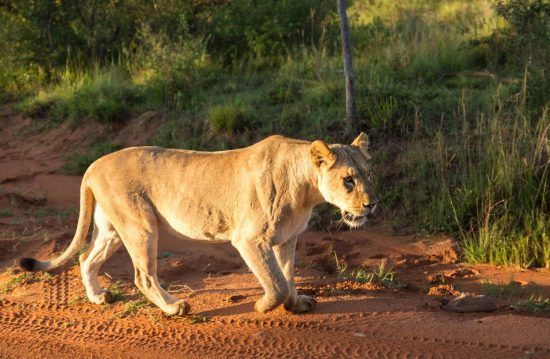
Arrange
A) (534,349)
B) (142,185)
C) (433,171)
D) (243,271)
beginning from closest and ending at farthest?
(534,349)
(142,185)
(243,271)
(433,171)

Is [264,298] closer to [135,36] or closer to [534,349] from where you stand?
[534,349]

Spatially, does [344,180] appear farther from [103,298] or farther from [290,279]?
[103,298]

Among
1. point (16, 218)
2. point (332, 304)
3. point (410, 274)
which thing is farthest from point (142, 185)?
point (16, 218)

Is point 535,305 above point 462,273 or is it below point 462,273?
above

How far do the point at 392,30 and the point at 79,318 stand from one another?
10.1 meters

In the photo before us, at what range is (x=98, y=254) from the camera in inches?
257

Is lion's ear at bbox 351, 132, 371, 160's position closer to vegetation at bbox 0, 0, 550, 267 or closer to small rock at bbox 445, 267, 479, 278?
small rock at bbox 445, 267, 479, 278

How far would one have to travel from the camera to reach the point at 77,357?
5.56m

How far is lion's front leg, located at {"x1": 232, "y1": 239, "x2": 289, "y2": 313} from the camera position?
561 cm

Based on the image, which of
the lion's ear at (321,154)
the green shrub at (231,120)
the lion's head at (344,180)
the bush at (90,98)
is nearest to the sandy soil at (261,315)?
the lion's head at (344,180)

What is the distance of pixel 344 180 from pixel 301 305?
1.07 meters

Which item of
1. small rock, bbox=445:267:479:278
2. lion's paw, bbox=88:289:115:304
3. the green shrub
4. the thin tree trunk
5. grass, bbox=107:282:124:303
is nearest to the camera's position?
lion's paw, bbox=88:289:115:304

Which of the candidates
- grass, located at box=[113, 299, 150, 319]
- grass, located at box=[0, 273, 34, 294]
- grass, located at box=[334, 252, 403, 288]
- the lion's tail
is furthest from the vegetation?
grass, located at box=[0, 273, 34, 294]

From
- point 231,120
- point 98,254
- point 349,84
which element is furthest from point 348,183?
point 231,120
